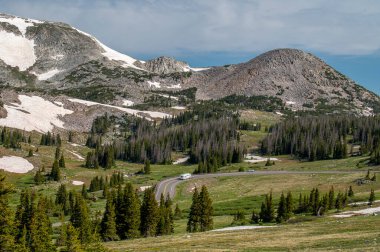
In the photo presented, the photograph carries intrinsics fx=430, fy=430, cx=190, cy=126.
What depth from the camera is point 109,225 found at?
7444cm

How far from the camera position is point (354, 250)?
109 feet

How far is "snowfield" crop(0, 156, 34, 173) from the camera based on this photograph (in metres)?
161

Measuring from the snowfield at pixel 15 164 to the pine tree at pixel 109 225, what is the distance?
9859cm

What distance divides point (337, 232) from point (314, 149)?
14493cm

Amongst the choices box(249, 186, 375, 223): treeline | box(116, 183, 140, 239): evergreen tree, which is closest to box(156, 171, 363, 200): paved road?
box(249, 186, 375, 223): treeline

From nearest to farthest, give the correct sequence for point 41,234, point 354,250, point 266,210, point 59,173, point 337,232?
point 354,250 < point 337,232 < point 41,234 < point 266,210 < point 59,173

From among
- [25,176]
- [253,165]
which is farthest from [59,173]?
[253,165]

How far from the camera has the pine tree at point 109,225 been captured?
74.2m

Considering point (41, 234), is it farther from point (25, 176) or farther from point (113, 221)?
point (25, 176)

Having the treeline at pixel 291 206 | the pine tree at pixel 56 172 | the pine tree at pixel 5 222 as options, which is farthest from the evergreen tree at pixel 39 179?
the pine tree at pixel 5 222

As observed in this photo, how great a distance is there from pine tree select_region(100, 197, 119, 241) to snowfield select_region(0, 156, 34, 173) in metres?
98.6

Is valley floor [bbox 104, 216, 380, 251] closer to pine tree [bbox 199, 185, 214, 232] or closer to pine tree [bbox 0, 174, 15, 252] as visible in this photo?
pine tree [bbox 0, 174, 15, 252]

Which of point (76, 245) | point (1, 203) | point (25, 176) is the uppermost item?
point (1, 203)

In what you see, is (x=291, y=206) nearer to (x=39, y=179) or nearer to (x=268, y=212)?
(x=268, y=212)
